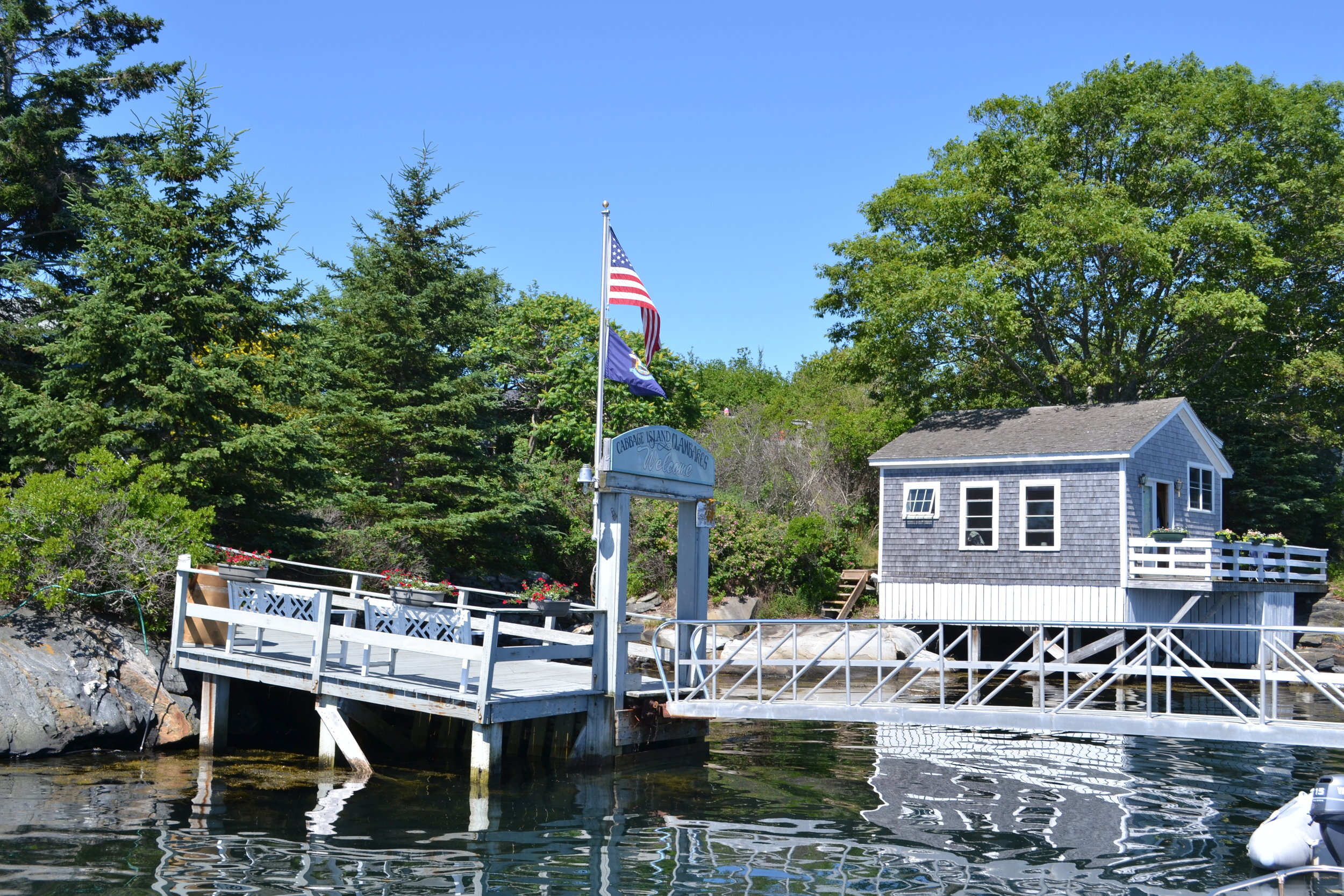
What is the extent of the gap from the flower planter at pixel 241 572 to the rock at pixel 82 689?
1816 millimetres

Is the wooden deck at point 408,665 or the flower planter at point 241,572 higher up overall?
the flower planter at point 241,572

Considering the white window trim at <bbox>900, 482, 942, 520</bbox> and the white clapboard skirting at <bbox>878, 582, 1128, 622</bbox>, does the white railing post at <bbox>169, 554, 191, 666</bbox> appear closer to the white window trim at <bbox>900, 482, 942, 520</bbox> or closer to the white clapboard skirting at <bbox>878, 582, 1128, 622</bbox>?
the white clapboard skirting at <bbox>878, 582, 1128, 622</bbox>

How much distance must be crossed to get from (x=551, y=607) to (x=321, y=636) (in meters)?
2.80

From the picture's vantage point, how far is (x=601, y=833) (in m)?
11.2

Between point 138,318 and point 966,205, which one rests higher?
point 966,205

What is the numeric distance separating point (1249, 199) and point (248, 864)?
3273cm

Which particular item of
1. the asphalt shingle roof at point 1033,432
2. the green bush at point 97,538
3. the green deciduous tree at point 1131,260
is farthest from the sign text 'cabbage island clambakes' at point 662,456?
the green deciduous tree at point 1131,260

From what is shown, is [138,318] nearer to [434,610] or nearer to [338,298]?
[434,610]

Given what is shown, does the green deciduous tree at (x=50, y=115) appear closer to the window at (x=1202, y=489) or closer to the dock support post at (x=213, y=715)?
the dock support post at (x=213, y=715)


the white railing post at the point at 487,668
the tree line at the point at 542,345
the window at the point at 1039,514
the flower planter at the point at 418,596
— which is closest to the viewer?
the white railing post at the point at 487,668

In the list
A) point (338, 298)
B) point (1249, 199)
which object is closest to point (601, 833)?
point (338, 298)

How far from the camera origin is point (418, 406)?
25688 millimetres

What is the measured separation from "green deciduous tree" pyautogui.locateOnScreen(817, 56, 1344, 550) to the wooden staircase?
6006 mm

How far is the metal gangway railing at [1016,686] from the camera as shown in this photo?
1179 centimetres
